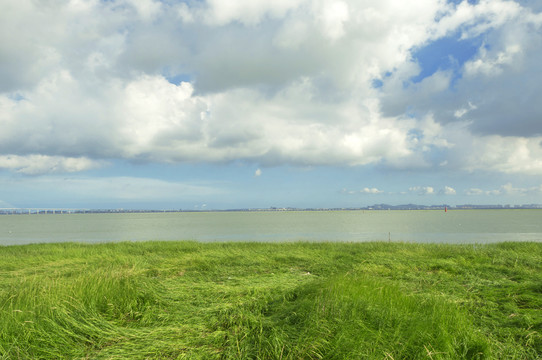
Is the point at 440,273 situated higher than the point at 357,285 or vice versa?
the point at 357,285

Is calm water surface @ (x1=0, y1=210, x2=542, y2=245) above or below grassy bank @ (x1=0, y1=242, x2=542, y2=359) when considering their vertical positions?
below

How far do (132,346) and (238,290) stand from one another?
2.41 meters

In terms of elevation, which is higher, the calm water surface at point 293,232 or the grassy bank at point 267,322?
the grassy bank at point 267,322

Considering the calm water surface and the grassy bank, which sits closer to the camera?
the grassy bank

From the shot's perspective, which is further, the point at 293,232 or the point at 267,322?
the point at 293,232

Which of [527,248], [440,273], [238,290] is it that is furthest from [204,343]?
[527,248]

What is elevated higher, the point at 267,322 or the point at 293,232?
the point at 267,322

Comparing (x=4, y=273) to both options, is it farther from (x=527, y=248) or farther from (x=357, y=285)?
(x=527, y=248)

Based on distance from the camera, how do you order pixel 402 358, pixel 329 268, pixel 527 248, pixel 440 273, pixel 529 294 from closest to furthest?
pixel 402 358
pixel 529 294
pixel 440 273
pixel 329 268
pixel 527 248

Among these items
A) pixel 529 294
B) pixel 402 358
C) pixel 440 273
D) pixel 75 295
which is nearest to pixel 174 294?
pixel 75 295

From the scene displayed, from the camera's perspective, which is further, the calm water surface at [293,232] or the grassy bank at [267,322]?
the calm water surface at [293,232]

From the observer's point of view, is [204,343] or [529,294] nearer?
[204,343]

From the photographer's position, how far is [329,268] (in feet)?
30.8

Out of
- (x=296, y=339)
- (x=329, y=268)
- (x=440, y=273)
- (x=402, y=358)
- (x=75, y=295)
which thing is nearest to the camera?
(x=402, y=358)
